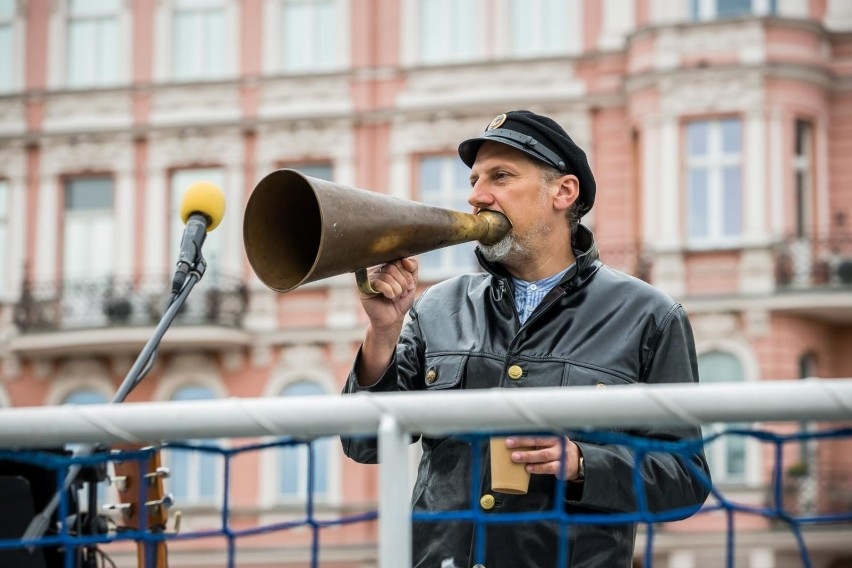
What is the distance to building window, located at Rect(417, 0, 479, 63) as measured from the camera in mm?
23406

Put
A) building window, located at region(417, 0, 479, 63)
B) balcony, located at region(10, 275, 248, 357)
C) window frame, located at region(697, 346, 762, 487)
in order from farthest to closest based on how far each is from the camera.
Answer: balcony, located at region(10, 275, 248, 357) < building window, located at region(417, 0, 479, 63) < window frame, located at region(697, 346, 762, 487)

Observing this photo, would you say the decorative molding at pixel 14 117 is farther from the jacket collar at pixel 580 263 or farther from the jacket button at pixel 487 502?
the jacket button at pixel 487 502

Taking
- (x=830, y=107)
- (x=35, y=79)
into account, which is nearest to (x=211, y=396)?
(x=35, y=79)

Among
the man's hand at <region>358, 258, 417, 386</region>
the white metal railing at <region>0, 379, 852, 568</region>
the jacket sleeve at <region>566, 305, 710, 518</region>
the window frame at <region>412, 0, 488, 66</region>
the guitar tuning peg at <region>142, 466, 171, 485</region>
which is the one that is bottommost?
the guitar tuning peg at <region>142, 466, 171, 485</region>

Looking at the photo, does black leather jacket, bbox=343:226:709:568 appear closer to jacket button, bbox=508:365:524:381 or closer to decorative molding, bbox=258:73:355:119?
jacket button, bbox=508:365:524:381

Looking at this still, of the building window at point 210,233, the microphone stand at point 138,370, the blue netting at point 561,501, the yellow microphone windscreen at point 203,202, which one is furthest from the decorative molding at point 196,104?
the blue netting at point 561,501

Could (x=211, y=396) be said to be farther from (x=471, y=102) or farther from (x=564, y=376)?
(x=564, y=376)

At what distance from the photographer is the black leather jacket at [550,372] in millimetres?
3152

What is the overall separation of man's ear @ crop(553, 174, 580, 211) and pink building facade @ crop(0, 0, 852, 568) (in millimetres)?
17840

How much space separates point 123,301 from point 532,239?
20.7 meters

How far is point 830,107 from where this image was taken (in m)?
22.5

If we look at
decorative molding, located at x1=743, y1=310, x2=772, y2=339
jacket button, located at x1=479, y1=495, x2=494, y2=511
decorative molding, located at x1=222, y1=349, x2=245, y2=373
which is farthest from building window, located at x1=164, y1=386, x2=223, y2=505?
jacket button, located at x1=479, y1=495, x2=494, y2=511

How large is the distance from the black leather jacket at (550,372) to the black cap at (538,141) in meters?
0.16

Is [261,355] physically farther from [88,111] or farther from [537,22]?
[537,22]
